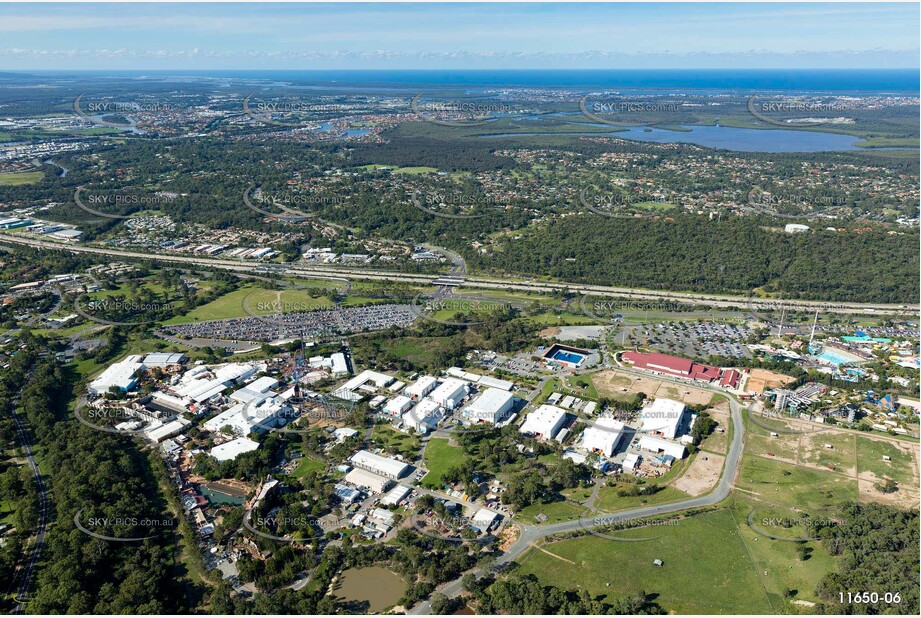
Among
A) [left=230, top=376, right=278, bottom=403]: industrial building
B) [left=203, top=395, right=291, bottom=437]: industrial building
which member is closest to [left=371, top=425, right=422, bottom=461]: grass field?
[left=203, top=395, right=291, bottom=437]: industrial building

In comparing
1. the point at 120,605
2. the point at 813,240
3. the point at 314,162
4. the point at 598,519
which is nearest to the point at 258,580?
the point at 120,605

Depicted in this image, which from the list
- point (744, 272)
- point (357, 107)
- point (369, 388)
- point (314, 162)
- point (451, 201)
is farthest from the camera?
point (357, 107)

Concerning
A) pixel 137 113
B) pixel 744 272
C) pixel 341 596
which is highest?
pixel 137 113

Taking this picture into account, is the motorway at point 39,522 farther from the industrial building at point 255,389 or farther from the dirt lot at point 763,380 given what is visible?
the dirt lot at point 763,380

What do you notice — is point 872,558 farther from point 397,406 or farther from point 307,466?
point 307,466

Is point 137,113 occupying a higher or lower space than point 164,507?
higher

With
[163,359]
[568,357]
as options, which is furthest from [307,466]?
[568,357]

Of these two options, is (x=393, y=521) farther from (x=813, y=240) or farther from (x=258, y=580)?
(x=813, y=240)
